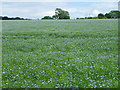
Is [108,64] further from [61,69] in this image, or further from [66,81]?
[66,81]

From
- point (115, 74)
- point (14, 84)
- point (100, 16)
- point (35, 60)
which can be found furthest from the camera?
point (100, 16)

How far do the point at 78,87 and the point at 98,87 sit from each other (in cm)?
93

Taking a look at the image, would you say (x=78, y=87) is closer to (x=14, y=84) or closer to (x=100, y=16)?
(x=14, y=84)

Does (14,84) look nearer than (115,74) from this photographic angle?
Yes

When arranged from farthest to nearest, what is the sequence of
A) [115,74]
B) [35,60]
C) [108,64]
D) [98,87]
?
[35,60] → [108,64] → [115,74] → [98,87]

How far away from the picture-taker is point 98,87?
9.41 metres

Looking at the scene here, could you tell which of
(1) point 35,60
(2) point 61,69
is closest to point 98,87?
(2) point 61,69

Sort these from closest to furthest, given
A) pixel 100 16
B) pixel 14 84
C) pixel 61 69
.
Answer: pixel 14 84, pixel 61 69, pixel 100 16

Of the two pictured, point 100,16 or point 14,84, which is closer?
point 14,84

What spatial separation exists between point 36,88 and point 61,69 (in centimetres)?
302

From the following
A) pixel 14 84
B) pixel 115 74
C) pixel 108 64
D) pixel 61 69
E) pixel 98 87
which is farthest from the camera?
pixel 108 64

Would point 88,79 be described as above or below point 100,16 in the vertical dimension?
below

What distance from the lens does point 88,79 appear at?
10477mm

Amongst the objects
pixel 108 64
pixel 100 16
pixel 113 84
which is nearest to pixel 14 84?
pixel 113 84
